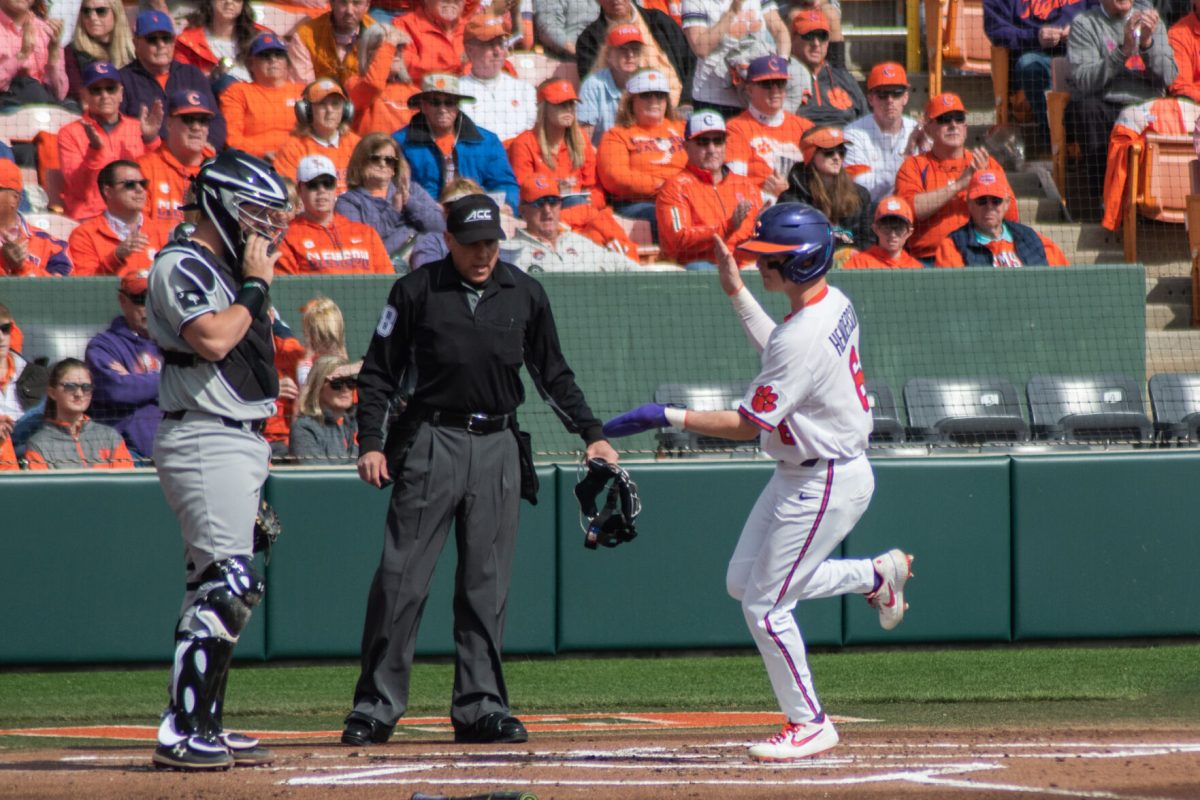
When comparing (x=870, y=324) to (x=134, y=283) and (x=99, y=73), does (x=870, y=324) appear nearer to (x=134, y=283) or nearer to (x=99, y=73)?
(x=134, y=283)

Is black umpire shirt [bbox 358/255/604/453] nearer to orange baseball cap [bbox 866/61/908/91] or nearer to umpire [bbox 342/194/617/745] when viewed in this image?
umpire [bbox 342/194/617/745]

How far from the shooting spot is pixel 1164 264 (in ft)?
32.9

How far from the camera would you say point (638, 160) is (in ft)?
32.2

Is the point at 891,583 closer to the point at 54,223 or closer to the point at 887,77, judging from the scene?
the point at 54,223

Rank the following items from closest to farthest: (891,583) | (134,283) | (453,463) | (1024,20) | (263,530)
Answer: (263,530) < (891,583) < (453,463) < (134,283) < (1024,20)

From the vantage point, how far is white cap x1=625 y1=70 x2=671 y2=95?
10.1 meters

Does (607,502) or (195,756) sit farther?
(607,502)

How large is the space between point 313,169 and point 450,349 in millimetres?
3713

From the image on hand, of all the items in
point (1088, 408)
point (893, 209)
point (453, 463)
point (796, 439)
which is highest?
point (893, 209)

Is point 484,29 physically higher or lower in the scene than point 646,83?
higher

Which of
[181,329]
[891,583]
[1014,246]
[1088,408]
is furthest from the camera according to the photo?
[1014,246]

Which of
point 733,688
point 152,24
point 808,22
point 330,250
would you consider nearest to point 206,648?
point 733,688

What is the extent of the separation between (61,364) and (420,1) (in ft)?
14.7

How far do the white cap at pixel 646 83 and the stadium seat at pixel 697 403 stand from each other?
98.1 inches
